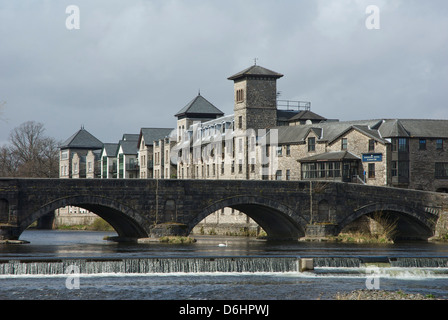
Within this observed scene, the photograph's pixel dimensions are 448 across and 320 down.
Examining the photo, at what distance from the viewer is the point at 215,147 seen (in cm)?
10038

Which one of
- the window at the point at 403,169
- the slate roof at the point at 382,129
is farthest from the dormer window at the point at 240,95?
the window at the point at 403,169

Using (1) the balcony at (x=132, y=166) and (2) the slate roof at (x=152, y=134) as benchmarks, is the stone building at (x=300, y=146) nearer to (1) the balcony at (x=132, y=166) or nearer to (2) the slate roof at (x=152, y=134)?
(2) the slate roof at (x=152, y=134)

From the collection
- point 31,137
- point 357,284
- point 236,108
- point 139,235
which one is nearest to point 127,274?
point 357,284

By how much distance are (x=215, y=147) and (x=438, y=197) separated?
122 ft

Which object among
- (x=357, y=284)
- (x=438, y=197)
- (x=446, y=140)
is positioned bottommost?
(x=357, y=284)

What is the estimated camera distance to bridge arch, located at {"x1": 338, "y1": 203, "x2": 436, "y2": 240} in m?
68.1

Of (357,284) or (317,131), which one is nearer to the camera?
(357,284)

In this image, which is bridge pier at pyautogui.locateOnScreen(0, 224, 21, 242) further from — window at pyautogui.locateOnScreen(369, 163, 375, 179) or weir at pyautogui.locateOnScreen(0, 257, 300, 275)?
window at pyautogui.locateOnScreen(369, 163, 375, 179)

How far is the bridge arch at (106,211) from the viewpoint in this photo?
58656mm

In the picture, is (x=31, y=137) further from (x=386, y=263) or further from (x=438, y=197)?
(x=386, y=263)

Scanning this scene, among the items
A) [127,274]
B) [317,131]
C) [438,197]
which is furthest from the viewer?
[317,131]

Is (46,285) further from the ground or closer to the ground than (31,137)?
closer to the ground

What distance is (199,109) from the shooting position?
115m

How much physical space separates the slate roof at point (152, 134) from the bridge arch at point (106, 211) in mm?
54093
